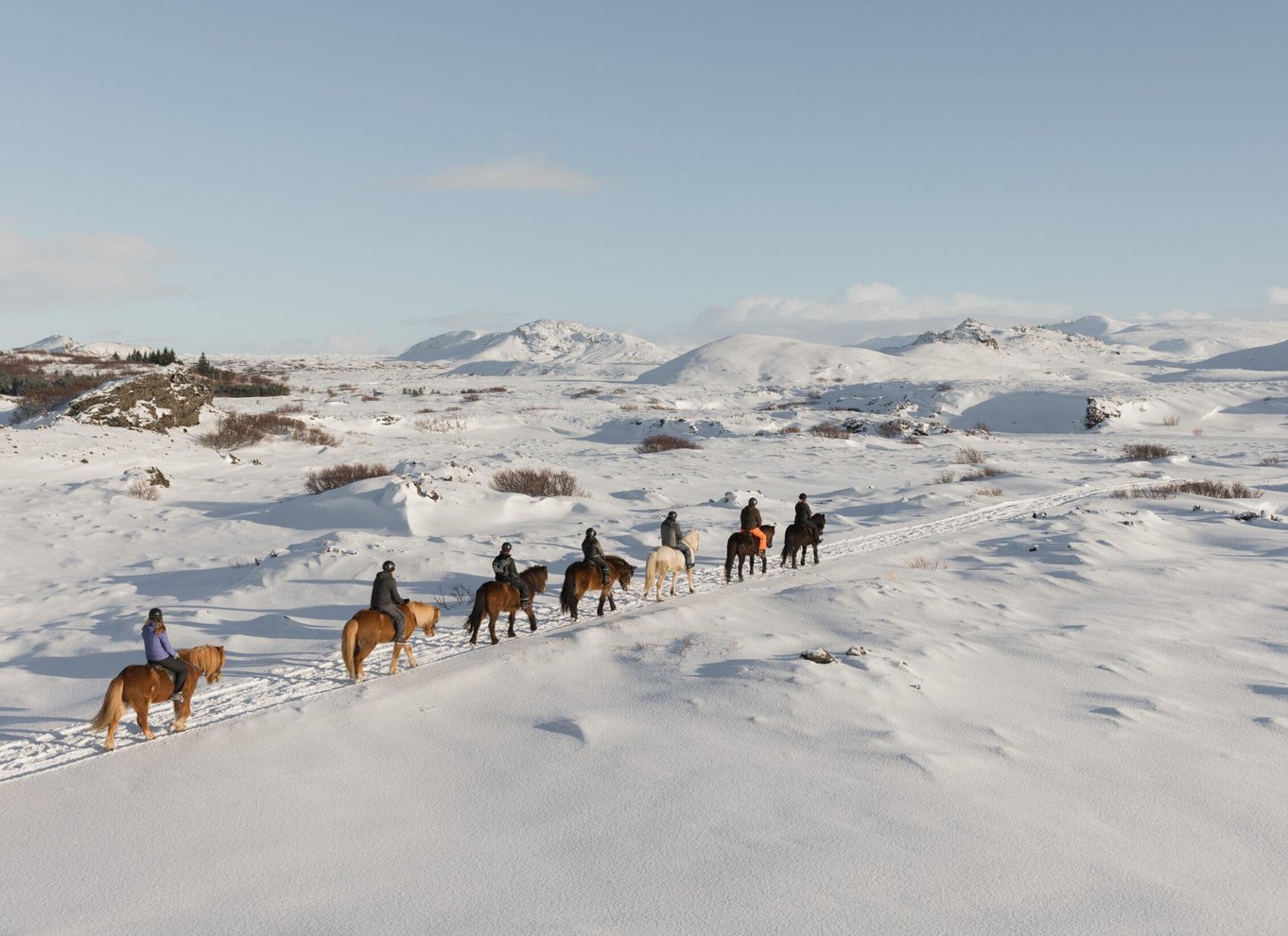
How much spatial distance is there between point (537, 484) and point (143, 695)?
17.7m

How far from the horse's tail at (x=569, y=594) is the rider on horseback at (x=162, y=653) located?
5558 millimetres

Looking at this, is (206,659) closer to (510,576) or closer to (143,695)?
(143,695)

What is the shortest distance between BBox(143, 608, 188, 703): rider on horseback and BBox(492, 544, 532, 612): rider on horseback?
171 inches

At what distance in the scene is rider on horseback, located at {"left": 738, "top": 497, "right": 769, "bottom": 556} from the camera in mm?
15914

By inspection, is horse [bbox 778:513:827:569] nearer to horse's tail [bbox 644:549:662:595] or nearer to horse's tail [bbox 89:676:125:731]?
horse's tail [bbox 644:549:662:595]

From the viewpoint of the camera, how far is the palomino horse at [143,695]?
328 inches

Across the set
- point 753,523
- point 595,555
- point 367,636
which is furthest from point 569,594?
point 753,523

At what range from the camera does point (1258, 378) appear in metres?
71.1

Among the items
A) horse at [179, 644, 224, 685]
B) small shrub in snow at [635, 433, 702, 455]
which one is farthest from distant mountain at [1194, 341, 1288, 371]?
horse at [179, 644, 224, 685]

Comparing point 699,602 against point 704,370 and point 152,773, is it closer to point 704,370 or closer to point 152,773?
point 152,773

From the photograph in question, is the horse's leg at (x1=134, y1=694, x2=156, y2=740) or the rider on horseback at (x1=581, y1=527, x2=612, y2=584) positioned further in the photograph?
the rider on horseback at (x1=581, y1=527, x2=612, y2=584)

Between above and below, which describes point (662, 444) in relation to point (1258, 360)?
below

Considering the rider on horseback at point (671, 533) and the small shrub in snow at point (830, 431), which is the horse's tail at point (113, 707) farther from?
the small shrub in snow at point (830, 431)

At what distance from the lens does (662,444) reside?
135 feet
